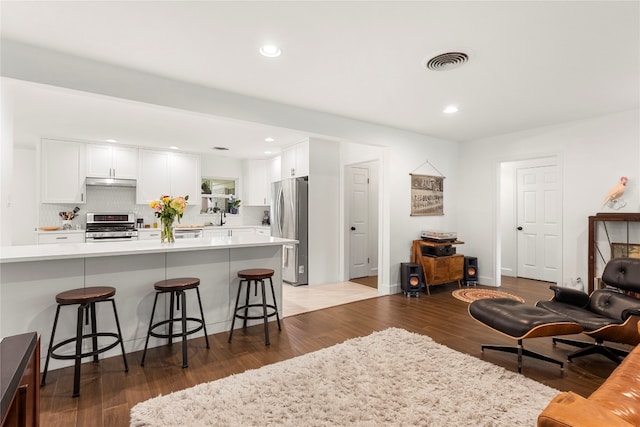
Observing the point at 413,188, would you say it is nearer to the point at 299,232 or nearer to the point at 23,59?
the point at 299,232

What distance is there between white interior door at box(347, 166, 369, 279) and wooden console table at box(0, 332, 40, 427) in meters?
4.88

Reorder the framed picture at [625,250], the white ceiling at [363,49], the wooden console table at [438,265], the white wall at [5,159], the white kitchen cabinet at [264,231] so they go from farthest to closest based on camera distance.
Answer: the white kitchen cabinet at [264,231] < the wooden console table at [438,265] < the framed picture at [625,250] < the white wall at [5,159] < the white ceiling at [363,49]

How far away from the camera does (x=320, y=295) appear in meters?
4.68

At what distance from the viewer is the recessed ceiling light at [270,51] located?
7.92ft

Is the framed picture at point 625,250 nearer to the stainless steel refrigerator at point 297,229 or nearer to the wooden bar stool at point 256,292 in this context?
the stainless steel refrigerator at point 297,229

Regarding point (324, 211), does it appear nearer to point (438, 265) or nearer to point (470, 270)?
point (438, 265)

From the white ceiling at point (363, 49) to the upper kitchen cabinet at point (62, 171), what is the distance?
57.9 inches

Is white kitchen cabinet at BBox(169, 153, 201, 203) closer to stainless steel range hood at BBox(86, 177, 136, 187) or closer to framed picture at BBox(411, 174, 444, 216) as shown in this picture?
stainless steel range hood at BBox(86, 177, 136, 187)

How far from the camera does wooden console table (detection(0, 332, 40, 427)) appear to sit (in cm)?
78

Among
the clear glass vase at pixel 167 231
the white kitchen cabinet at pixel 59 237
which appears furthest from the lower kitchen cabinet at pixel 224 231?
the clear glass vase at pixel 167 231

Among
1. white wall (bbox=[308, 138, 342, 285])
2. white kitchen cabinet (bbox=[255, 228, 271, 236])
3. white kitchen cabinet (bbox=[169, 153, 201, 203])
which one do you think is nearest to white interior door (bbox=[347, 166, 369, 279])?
white wall (bbox=[308, 138, 342, 285])

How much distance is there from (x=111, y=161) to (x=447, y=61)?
225 inches

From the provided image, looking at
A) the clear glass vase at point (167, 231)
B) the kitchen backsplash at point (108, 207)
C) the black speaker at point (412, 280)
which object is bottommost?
the black speaker at point (412, 280)

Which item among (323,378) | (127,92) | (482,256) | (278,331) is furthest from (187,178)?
(482,256)
